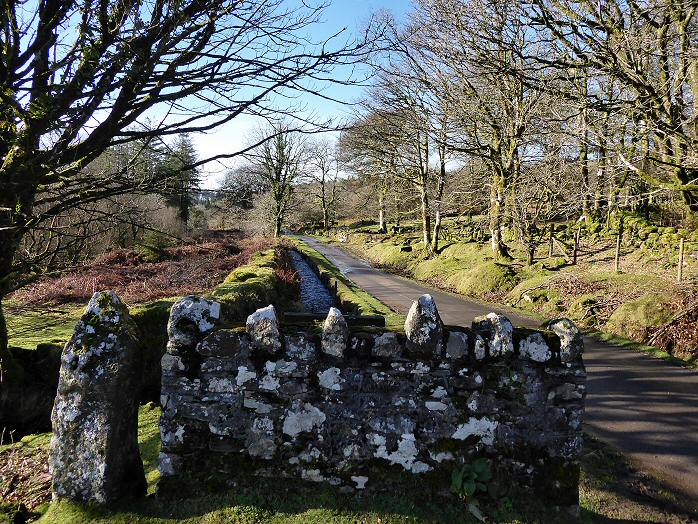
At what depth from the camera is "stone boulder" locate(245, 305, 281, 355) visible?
3.76 metres

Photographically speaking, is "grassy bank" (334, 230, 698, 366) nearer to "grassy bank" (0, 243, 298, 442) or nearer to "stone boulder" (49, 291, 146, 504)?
"grassy bank" (0, 243, 298, 442)

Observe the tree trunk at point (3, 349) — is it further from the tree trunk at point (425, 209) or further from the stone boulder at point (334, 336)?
the tree trunk at point (425, 209)

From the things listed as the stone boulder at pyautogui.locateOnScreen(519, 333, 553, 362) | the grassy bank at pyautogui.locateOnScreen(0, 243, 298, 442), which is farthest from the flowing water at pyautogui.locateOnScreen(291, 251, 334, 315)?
the stone boulder at pyautogui.locateOnScreen(519, 333, 553, 362)

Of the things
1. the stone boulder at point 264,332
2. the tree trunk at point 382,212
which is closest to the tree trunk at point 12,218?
the stone boulder at point 264,332

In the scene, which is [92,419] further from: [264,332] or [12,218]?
[12,218]

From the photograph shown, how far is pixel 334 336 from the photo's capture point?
3746mm

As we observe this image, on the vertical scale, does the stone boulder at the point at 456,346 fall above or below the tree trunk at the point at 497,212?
below

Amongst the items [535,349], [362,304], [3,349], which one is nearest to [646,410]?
[535,349]

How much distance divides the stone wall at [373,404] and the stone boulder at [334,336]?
12 millimetres

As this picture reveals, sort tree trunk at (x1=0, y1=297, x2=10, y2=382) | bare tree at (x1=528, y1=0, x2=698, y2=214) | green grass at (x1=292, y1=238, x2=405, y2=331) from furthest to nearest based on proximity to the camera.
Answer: green grass at (x1=292, y1=238, x2=405, y2=331)
bare tree at (x1=528, y1=0, x2=698, y2=214)
tree trunk at (x1=0, y1=297, x2=10, y2=382)

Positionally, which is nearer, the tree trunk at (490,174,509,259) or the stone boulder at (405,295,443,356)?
the stone boulder at (405,295,443,356)

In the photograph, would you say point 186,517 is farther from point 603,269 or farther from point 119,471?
point 603,269

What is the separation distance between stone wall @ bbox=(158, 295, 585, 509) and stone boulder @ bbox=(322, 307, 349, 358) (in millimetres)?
12

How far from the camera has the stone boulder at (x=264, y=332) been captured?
376 centimetres
